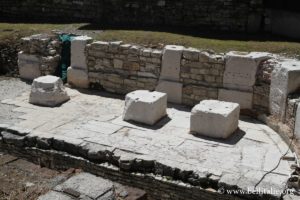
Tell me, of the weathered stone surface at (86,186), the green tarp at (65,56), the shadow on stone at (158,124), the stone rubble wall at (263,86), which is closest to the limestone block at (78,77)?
the green tarp at (65,56)

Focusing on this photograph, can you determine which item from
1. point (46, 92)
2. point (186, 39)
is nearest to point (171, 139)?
point (46, 92)

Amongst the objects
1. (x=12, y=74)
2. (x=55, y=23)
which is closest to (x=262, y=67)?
(x=12, y=74)

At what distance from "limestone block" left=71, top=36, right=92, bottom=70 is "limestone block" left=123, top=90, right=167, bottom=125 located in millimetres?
2495

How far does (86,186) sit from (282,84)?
4.89 meters

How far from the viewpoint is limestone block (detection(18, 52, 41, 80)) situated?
12734mm

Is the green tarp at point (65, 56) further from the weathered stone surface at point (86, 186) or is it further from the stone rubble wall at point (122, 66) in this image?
the weathered stone surface at point (86, 186)

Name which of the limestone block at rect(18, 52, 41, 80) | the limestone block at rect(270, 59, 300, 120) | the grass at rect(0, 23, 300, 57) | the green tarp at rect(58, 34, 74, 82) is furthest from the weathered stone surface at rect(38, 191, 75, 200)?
the limestone block at rect(18, 52, 41, 80)

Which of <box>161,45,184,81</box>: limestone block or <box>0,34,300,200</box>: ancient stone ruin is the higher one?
<box>161,45,184,81</box>: limestone block

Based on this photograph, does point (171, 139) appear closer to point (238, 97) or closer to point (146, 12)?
point (238, 97)

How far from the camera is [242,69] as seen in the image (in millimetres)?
10258

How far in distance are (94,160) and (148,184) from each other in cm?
120

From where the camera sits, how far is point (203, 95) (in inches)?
424

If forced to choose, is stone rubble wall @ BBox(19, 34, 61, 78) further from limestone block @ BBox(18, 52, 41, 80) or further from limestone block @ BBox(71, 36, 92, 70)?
limestone block @ BBox(71, 36, 92, 70)

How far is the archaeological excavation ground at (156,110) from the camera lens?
25.7 ft
